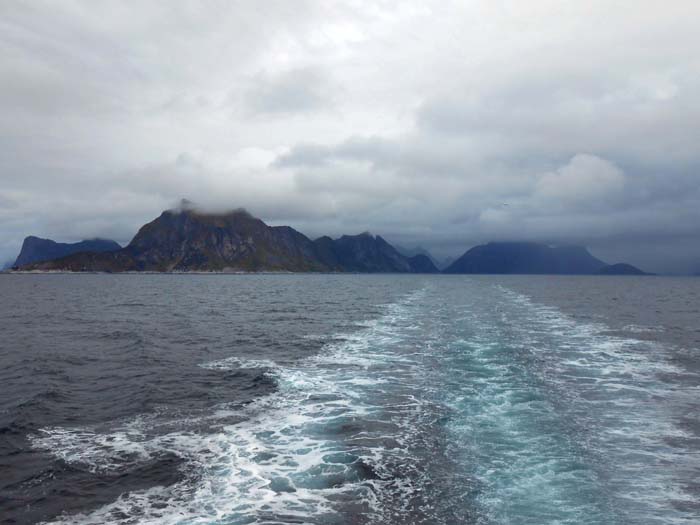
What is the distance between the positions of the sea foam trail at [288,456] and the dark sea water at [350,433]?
9 cm

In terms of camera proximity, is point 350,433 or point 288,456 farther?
point 350,433

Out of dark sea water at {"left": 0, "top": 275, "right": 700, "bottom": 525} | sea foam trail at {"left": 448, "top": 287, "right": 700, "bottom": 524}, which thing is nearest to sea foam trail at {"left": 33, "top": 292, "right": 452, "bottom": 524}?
dark sea water at {"left": 0, "top": 275, "right": 700, "bottom": 525}

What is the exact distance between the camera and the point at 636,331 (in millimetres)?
57094

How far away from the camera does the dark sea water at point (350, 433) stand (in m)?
15.0

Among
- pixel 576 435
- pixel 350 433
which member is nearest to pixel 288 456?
pixel 350 433

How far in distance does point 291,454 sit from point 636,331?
53.6 m

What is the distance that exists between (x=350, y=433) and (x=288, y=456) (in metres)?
3.71

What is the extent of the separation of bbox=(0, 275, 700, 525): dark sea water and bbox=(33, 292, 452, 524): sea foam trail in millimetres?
87

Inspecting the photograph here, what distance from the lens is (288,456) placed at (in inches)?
755

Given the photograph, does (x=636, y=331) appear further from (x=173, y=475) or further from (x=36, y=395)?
(x=36, y=395)

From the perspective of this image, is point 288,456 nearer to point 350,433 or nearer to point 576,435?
point 350,433

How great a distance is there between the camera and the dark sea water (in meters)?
15.0

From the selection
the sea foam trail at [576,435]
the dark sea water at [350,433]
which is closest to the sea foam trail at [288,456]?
the dark sea water at [350,433]

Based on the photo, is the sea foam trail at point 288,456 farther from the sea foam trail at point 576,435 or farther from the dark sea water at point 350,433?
the sea foam trail at point 576,435
